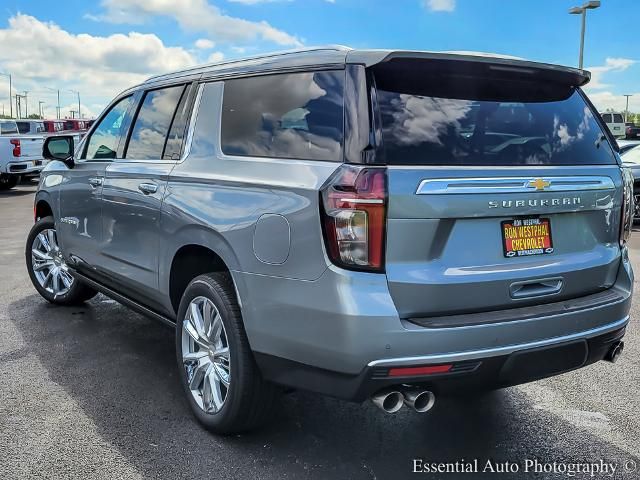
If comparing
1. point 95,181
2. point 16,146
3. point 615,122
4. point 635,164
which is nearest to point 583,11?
point 615,122

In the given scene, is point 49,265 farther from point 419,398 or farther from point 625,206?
point 625,206

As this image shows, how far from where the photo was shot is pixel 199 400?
3.45 m

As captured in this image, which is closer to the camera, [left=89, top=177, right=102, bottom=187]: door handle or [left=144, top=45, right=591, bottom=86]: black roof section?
[left=144, top=45, right=591, bottom=86]: black roof section

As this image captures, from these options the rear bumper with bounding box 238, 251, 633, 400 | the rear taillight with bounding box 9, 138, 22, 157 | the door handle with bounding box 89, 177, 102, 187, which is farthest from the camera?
the rear taillight with bounding box 9, 138, 22, 157

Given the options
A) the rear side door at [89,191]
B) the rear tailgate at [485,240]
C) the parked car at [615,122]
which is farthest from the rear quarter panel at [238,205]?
the parked car at [615,122]

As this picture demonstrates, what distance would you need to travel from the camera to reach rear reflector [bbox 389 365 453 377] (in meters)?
2.56

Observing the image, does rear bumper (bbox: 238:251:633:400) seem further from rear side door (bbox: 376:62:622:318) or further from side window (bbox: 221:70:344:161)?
side window (bbox: 221:70:344:161)

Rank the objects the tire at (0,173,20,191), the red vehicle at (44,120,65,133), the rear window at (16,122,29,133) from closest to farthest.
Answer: the tire at (0,173,20,191) < the rear window at (16,122,29,133) < the red vehicle at (44,120,65,133)

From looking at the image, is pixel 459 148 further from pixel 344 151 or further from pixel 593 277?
pixel 593 277

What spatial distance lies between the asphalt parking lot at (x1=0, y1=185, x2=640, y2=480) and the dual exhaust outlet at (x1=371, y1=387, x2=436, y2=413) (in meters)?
0.45

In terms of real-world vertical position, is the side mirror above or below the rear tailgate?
above

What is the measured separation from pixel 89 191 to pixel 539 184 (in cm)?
331

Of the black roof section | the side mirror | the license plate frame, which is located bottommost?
the license plate frame

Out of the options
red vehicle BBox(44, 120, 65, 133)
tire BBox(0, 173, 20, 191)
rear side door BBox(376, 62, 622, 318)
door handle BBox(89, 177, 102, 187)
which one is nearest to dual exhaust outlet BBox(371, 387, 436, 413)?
rear side door BBox(376, 62, 622, 318)
